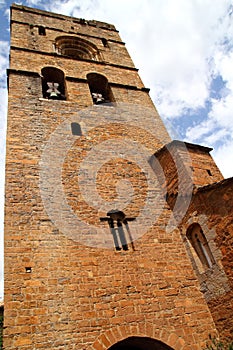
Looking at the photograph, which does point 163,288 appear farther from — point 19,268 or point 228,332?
point 19,268

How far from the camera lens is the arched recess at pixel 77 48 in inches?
522

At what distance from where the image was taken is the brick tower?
4.64 m

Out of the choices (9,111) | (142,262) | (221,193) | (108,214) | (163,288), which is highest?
(9,111)

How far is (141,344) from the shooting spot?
5145 mm

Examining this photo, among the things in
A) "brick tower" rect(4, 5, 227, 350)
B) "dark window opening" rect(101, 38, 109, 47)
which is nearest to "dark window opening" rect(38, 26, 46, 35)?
"dark window opening" rect(101, 38, 109, 47)

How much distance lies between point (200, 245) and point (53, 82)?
7808 millimetres

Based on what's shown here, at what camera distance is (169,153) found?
7293 millimetres

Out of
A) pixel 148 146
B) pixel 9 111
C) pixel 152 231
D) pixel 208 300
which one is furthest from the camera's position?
pixel 148 146

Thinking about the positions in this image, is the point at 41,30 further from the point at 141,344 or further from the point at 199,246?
the point at 141,344

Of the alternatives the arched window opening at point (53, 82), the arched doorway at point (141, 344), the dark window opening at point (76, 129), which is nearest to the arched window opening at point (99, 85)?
the arched window opening at point (53, 82)

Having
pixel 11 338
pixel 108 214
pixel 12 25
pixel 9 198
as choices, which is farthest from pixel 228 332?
pixel 12 25

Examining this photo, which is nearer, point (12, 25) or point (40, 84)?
A: point (40, 84)

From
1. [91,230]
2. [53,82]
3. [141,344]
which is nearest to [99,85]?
[53,82]

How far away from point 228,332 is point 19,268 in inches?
141
